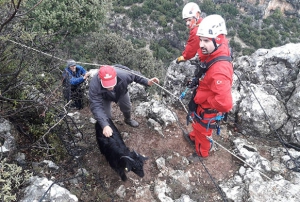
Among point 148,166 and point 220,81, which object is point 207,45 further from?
point 148,166

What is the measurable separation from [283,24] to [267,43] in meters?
10.4

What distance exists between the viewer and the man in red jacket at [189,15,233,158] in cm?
373

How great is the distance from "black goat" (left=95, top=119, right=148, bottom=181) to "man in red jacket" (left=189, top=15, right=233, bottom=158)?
1301 mm

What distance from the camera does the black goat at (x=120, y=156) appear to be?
4.14 m

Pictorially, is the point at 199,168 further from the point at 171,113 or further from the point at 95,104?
the point at 95,104

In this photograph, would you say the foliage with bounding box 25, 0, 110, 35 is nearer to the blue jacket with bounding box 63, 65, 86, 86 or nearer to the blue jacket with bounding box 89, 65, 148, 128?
the blue jacket with bounding box 63, 65, 86, 86

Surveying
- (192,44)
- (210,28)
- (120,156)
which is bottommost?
(120,156)

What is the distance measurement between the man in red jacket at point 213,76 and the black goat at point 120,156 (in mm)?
1301

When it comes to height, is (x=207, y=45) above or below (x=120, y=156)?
above

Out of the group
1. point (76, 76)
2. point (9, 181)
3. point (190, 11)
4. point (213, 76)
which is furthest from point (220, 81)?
point (76, 76)

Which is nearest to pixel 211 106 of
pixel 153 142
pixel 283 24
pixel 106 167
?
pixel 153 142

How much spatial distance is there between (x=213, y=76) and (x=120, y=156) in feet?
6.19

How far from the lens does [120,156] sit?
4160mm

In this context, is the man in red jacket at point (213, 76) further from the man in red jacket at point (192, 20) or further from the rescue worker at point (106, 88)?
the man in red jacket at point (192, 20)
